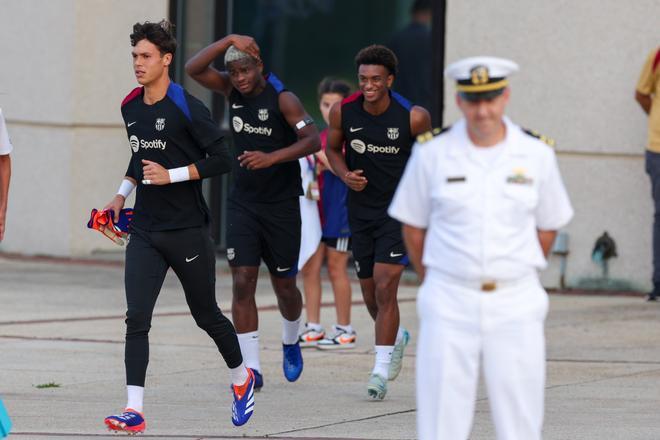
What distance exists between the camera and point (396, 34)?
47.4 feet

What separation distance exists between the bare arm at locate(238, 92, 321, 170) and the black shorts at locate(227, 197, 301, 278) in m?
0.36

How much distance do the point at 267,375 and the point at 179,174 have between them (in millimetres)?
2347

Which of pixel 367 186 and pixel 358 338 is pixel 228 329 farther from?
pixel 358 338

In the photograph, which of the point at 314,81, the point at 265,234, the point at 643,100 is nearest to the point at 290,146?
the point at 265,234

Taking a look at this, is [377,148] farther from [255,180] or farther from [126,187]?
[126,187]

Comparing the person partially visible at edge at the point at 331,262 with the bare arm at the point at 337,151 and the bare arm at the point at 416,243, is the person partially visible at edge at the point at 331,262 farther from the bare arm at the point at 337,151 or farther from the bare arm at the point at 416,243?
the bare arm at the point at 416,243

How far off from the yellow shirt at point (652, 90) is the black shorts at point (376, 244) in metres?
4.54

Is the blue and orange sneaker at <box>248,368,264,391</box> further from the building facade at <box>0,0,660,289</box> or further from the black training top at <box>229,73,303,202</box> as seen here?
the building facade at <box>0,0,660,289</box>

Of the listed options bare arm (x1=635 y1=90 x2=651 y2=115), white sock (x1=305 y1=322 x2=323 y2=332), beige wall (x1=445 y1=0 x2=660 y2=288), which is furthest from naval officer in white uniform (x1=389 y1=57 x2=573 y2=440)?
beige wall (x1=445 y1=0 x2=660 y2=288)

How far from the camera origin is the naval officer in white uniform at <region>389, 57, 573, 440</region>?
5242 mm

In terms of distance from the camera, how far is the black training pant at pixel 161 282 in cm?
740

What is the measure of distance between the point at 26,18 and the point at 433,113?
14.9 ft

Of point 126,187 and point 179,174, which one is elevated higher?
point 179,174

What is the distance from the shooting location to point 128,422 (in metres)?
7.16
